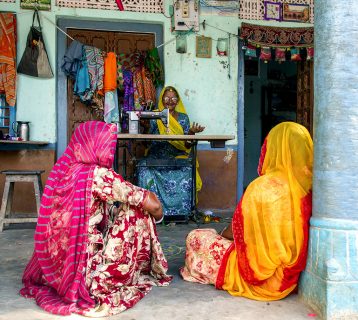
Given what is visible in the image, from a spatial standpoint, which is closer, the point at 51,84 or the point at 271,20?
the point at 51,84

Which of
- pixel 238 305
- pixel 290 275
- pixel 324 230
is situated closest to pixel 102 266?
pixel 238 305

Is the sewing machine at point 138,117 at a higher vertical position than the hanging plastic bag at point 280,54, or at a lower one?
lower

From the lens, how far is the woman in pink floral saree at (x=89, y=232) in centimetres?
258

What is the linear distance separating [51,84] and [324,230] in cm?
468

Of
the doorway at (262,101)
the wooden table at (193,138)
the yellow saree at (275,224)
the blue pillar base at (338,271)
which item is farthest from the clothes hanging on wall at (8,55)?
the doorway at (262,101)

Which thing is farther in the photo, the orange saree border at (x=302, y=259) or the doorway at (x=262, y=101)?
the doorway at (x=262, y=101)

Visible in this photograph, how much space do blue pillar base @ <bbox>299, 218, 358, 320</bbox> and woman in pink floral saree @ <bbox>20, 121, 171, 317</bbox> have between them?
3.34 ft

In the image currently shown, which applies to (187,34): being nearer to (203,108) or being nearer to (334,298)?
(203,108)

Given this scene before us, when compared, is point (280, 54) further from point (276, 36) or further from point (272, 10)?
point (272, 10)

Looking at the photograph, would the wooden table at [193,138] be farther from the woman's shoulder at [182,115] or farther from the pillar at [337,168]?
the pillar at [337,168]

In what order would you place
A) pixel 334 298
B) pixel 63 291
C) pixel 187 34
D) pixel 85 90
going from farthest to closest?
pixel 187 34 < pixel 85 90 < pixel 63 291 < pixel 334 298

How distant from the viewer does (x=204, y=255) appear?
118 inches

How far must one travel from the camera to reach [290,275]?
8.91ft

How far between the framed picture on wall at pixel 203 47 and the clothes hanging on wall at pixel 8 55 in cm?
254
